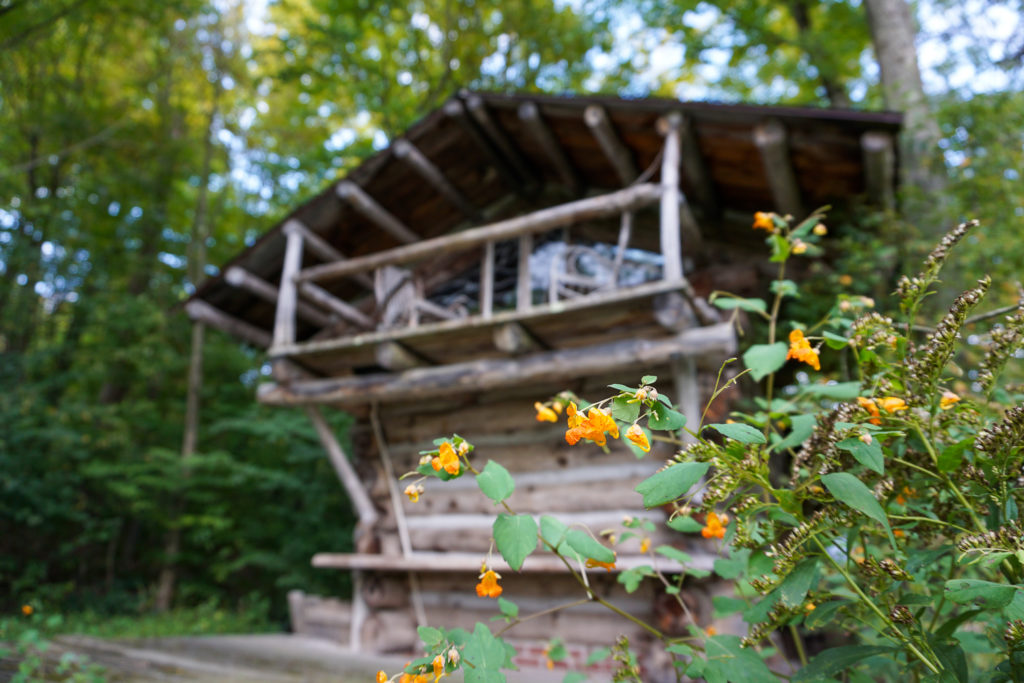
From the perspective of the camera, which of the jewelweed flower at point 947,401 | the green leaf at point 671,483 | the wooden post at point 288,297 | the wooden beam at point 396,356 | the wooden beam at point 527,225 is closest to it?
the green leaf at point 671,483

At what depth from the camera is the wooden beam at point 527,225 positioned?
440cm

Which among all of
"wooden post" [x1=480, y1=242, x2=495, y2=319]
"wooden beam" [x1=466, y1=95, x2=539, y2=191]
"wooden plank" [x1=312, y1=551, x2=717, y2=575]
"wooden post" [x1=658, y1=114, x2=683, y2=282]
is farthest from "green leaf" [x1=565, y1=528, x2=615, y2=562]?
"wooden beam" [x1=466, y1=95, x2=539, y2=191]

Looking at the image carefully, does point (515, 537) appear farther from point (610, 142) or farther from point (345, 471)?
point (345, 471)

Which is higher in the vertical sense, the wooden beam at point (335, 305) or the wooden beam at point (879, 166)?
the wooden beam at point (879, 166)

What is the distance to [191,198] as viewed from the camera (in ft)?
38.5

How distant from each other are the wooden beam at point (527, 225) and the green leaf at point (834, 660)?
3430 mm

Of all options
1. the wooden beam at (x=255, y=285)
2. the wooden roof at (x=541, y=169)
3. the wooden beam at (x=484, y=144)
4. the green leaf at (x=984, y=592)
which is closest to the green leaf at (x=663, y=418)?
the green leaf at (x=984, y=592)

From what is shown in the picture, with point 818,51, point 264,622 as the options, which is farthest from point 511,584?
point 818,51

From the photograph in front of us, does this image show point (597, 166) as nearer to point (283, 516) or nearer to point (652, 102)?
point (652, 102)

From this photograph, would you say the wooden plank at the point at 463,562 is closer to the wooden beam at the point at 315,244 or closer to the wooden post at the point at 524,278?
the wooden post at the point at 524,278

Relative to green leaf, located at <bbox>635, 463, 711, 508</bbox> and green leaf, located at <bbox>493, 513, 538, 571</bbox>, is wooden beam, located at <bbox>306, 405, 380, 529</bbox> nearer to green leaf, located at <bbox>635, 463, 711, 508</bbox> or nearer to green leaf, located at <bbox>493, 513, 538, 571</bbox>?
green leaf, located at <bbox>493, 513, 538, 571</bbox>

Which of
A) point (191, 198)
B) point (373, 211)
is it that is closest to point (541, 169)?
point (373, 211)

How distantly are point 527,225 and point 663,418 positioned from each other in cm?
372

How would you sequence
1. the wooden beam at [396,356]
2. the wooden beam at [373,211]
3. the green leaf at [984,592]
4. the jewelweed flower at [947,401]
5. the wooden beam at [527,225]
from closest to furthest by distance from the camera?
1. the green leaf at [984,592]
2. the jewelweed flower at [947,401]
3. the wooden beam at [527,225]
4. the wooden beam at [396,356]
5. the wooden beam at [373,211]
